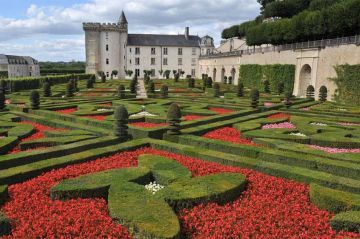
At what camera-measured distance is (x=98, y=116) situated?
17391mm

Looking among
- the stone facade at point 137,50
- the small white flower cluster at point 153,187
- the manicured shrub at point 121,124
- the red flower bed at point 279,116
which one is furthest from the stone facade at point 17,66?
the small white flower cluster at point 153,187

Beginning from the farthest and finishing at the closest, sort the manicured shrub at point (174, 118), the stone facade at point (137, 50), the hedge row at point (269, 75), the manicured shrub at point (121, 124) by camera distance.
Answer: the stone facade at point (137, 50) < the hedge row at point (269, 75) < the manicured shrub at point (174, 118) < the manicured shrub at point (121, 124)

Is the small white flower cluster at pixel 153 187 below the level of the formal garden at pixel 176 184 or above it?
below

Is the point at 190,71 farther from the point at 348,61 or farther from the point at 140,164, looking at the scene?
the point at 140,164

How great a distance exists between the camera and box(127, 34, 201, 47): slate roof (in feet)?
258

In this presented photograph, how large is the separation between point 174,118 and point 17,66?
9660 centimetres

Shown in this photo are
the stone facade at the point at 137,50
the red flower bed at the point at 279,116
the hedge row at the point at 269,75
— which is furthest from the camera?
the stone facade at the point at 137,50

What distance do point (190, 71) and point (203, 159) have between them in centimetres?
7470

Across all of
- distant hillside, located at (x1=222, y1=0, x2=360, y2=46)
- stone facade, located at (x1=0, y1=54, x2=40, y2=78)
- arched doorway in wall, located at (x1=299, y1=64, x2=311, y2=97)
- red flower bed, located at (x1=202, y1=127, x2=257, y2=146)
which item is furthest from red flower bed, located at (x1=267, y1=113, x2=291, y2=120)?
stone facade, located at (x1=0, y1=54, x2=40, y2=78)

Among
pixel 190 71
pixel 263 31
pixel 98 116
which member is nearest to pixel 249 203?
pixel 98 116

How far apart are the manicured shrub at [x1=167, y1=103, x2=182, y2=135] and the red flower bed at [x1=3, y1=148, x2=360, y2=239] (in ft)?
16.4

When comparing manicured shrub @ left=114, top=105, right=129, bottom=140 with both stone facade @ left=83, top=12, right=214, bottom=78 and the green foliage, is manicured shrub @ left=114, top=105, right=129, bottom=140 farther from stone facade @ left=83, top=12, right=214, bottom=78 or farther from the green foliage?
stone facade @ left=83, top=12, right=214, bottom=78

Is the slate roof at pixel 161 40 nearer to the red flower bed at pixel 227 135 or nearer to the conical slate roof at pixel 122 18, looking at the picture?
the conical slate roof at pixel 122 18

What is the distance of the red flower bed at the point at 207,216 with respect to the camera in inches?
230
